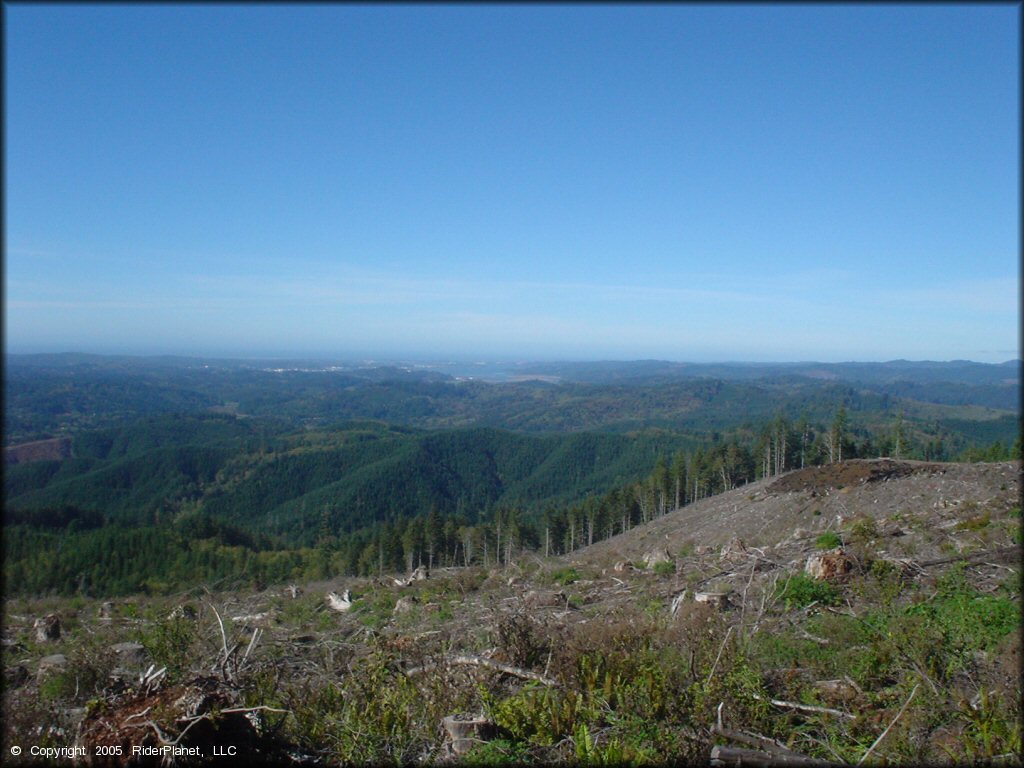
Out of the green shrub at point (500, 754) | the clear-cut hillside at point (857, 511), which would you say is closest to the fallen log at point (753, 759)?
the green shrub at point (500, 754)

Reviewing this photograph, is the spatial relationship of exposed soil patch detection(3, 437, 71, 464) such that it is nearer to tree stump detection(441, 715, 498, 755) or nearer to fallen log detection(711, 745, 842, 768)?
tree stump detection(441, 715, 498, 755)

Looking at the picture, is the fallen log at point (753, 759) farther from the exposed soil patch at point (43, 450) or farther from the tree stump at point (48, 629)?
the exposed soil patch at point (43, 450)

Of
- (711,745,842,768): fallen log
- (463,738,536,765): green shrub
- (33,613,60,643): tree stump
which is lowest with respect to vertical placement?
(33,613,60,643): tree stump

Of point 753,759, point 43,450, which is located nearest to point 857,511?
point 753,759

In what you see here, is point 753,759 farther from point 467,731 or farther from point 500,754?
point 467,731

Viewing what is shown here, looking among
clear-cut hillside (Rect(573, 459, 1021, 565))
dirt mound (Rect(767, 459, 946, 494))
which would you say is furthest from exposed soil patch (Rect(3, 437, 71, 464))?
dirt mound (Rect(767, 459, 946, 494))

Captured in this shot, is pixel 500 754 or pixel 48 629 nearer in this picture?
pixel 500 754

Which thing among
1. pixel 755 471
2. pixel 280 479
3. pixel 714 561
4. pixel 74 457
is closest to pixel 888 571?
pixel 714 561

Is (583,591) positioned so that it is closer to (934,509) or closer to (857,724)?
(857,724)
